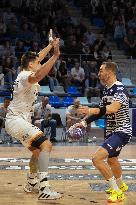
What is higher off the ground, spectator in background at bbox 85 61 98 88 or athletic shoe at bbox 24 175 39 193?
athletic shoe at bbox 24 175 39 193

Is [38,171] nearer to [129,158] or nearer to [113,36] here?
[129,158]

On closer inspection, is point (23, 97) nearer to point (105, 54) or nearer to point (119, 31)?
point (105, 54)

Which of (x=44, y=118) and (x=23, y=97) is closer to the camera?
(x=23, y=97)

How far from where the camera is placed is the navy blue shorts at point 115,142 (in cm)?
729

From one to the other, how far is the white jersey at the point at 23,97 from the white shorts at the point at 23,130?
0.33 feet

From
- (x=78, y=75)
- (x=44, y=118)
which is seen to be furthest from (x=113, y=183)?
(x=78, y=75)

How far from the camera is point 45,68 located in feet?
23.3

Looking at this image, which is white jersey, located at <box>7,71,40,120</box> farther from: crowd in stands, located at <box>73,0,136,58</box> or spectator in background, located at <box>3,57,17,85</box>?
crowd in stands, located at <box>73,0,136,58</box>

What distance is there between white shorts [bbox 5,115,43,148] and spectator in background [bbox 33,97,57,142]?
23.4 feet

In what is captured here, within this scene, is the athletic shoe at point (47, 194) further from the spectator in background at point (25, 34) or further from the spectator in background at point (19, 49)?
the spectator in background at point (25, 34)

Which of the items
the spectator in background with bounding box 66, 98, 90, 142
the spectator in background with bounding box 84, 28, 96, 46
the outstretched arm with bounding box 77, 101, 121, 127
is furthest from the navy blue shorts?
the spectator in background with bounding box 84, 28, 96, 46

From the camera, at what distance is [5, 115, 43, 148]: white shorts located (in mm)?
7492

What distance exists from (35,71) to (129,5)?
1691 centimetres

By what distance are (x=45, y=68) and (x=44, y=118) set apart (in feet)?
26.4
